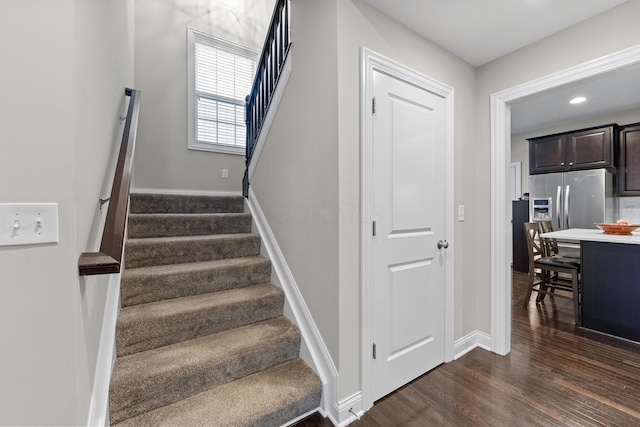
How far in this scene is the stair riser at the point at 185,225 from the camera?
230 centimetres

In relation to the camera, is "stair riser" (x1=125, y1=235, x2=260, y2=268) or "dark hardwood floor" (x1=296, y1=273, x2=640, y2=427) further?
"stair riser" (x1=125, y1=235, x2=260, y2=268)

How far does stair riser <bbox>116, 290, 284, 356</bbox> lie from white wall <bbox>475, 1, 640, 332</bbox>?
1781 mm

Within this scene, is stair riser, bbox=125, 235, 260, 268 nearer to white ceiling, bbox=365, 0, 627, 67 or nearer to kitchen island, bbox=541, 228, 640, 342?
white ceiling, bbox=365, 0, 627, 67

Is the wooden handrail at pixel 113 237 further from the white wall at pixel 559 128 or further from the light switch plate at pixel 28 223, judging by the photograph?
the white wall at pixel 559 128

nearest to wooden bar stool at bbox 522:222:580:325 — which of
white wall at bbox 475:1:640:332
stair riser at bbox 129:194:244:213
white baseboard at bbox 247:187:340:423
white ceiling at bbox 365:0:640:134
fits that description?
white wall at bbox 475:1:640:332

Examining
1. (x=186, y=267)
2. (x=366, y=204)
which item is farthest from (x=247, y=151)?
(x=366, y=204)

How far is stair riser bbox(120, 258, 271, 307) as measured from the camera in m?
1.75

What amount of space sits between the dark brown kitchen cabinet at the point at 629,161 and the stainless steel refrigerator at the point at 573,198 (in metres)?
0.19

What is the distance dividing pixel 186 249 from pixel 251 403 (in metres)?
1.24

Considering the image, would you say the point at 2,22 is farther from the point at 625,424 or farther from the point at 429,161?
the point at 625,424

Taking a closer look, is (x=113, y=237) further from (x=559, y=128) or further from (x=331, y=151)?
(x=559, y=128)

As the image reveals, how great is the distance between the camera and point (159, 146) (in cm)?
345

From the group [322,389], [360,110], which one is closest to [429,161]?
[360,110]

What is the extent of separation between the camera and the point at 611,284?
2.61m
